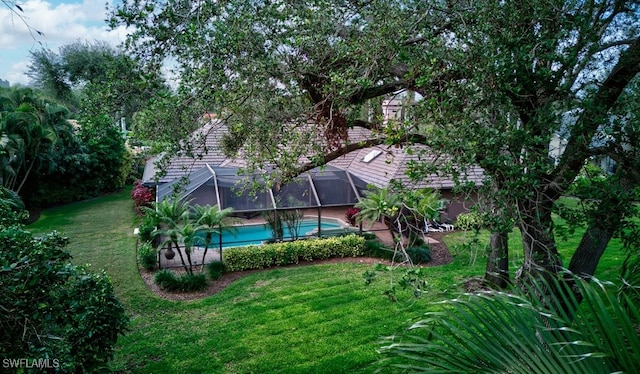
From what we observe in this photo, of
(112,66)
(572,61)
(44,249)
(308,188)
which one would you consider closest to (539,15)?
(572,61)

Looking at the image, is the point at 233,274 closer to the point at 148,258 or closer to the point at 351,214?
the point at 148,258

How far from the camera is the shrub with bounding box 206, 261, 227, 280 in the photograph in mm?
10570

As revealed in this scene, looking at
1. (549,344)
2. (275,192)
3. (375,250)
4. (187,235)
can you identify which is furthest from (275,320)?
(549,344)

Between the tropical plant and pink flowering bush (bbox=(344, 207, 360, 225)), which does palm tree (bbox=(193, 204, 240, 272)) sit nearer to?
pink flowering bush (bbox=(344, 207, 360, 225))

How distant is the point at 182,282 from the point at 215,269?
118 cm

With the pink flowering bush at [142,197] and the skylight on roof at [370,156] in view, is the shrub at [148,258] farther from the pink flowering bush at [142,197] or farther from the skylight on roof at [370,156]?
the skylight on roof at [370,156]

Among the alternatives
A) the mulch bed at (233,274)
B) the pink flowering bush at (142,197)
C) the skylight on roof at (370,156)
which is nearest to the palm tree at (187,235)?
the mulch bed at (233,274)

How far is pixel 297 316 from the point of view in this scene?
781cm

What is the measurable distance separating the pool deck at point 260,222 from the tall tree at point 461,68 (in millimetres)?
7271

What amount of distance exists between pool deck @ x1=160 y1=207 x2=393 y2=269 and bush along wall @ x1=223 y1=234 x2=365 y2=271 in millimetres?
749

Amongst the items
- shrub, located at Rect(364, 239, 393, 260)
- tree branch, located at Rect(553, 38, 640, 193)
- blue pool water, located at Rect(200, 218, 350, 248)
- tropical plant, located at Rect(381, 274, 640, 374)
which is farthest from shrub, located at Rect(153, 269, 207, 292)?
tropical plant, located at Rect(381, 274, 640, 374)

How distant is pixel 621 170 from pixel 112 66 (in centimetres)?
516

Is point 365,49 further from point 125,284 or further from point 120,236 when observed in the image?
point 120,236

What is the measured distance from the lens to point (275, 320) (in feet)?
25.2
